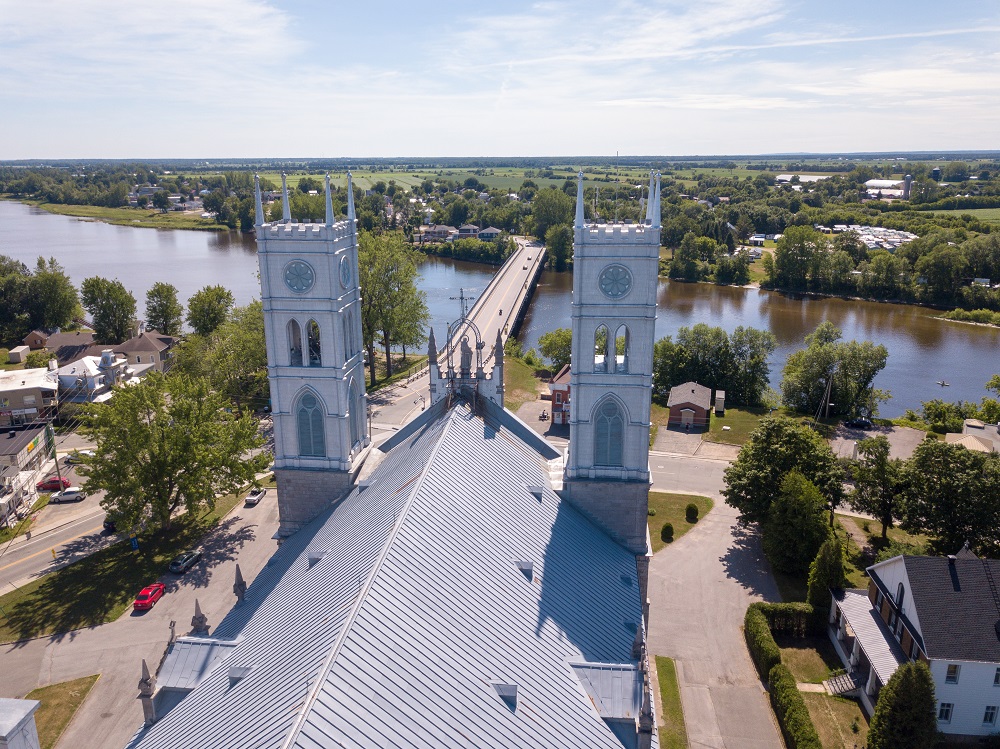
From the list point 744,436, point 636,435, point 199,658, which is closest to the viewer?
point 199,658

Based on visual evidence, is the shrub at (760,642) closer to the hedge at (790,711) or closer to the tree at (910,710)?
the hedge at (790,711)

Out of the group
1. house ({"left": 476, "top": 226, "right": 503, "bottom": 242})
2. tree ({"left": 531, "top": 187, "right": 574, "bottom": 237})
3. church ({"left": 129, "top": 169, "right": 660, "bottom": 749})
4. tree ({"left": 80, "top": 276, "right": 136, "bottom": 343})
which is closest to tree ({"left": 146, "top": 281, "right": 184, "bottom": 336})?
tree ({"left": 80, "top": 276, "right": 136, "bottom": 343})

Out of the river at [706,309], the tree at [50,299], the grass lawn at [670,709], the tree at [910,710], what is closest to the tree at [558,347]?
the river at [706,309]

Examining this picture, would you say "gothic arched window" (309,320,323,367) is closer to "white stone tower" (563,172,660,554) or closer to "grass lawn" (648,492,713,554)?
"white stone tower" (563,172,660,554)

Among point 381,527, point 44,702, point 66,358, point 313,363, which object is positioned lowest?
point 44,702

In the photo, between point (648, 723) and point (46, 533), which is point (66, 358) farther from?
point (648, 723)

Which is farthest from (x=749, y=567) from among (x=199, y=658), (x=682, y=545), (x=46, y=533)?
(x=46, y=533)

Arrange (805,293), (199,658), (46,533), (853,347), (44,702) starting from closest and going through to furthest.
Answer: (199,658), (44,702), (46,533), (853,347), (805,293)
